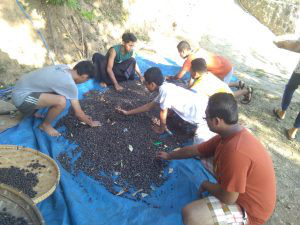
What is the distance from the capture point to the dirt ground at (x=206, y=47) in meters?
3.67

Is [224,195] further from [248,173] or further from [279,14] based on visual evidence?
[279,14]

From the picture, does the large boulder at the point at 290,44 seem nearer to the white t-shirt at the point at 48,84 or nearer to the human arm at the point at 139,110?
the human arm at the point at 139,110

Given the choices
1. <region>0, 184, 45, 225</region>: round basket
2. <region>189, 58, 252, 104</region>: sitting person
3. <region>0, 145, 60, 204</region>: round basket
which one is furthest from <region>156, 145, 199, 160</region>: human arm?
<region>0, 184, 45, 225</region>: round basket

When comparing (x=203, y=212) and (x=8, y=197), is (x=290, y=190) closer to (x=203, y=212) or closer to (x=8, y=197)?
(x=203, y=212)

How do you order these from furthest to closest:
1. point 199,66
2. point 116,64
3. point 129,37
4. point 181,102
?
point 116,64 < point 129,37 < point 199,66 < point 181,102

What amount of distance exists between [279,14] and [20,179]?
11191 millimetres

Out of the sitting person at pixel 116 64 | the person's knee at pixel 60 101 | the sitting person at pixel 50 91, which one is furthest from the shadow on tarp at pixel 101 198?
the sitting person at pixel 116 64

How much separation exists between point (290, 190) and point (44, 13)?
4.32m

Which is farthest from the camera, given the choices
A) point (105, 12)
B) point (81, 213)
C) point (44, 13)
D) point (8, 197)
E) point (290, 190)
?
point (105, 12)

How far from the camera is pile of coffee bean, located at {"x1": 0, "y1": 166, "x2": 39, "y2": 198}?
Answer: 7.44 ft

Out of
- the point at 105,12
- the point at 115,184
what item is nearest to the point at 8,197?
the point at 115,184

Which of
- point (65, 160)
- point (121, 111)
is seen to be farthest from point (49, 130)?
point (121, 111)

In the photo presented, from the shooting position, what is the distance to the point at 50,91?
3.09 m

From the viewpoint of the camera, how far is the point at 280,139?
4.05 metres
